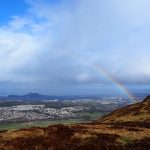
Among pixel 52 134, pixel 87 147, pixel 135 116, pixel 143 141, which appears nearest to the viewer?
pixel 87 147

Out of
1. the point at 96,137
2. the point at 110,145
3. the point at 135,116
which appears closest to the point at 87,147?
the point at 110,145

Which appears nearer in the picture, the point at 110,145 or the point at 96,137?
the point at 110,145

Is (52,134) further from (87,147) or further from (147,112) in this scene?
(147,112)

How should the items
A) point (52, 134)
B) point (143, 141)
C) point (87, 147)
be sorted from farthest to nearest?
1. point (52, 134)
2. point (143, 141)
3. point (87, 147)

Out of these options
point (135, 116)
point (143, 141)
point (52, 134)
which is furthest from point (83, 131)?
point (135, 116)

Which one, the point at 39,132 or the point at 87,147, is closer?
the point at 87,147

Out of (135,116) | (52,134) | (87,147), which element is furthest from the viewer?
(135,116)

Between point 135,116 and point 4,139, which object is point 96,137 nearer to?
point 4,139

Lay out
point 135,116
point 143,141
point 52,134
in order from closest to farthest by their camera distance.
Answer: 1. point 143,141
2. point 52,134
3. point 135,116

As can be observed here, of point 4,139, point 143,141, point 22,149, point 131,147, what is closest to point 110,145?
point 131,147
